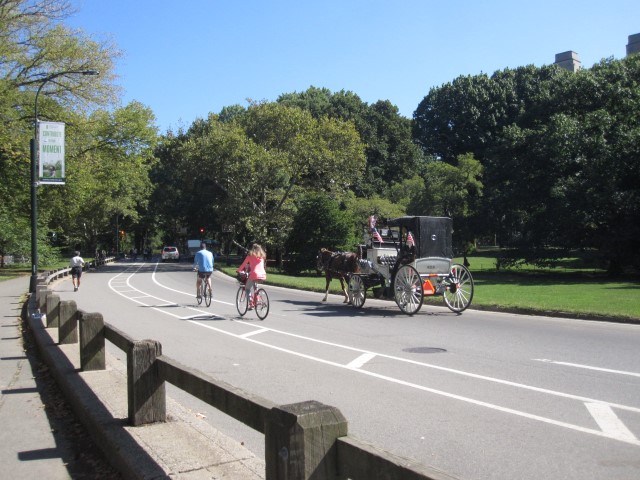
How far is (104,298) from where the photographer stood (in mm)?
23797

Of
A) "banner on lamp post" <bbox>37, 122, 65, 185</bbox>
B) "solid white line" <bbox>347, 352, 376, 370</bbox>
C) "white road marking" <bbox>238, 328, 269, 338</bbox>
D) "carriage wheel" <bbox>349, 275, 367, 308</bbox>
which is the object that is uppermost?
"banner on lamp post" <bbox>37, 122, 65, 185</bbox>

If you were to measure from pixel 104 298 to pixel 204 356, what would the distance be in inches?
587

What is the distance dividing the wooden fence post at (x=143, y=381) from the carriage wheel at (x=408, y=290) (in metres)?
10.8

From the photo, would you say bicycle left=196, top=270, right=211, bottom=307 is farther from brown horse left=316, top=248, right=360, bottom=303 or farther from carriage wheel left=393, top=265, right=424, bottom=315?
carriage wheel left=393, top=265, right=424, bottom=315

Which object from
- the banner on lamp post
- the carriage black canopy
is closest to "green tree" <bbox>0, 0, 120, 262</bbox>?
the banner on lamp post

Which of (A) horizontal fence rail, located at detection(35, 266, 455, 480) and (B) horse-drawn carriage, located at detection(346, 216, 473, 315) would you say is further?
(B) horse-drawn carriage, located at detection(346, 216, 473, 315)

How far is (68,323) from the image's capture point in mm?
9750

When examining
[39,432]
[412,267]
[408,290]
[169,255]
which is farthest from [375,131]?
[39,432]

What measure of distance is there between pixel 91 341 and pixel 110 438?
111 inches

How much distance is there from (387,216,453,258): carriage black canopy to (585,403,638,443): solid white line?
33.3ft

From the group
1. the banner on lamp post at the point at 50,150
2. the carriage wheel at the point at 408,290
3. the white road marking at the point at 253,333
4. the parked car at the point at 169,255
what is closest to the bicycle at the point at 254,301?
the white road marking at the point at 253,333

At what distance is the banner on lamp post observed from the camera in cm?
1958

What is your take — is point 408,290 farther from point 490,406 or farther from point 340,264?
point 490,406

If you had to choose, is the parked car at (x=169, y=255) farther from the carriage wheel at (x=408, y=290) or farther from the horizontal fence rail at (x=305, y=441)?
the horizontal fence rail at (x=305, y=441)
